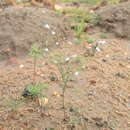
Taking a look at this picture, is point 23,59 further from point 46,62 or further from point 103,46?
point 103,46

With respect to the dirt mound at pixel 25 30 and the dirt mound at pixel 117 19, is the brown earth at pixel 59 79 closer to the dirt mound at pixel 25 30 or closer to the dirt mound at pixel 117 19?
the dirt mound at pixel 25 30

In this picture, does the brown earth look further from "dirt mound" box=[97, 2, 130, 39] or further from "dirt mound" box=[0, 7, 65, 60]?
"dirt mound" box=[97, 2, 130, 39]

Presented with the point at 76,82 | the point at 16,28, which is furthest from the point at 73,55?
the point at 16,28

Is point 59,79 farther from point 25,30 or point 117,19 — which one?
point 117,19

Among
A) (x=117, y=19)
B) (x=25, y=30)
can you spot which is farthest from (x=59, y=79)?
(x=117, y=19)

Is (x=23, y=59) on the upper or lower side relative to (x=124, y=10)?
lower

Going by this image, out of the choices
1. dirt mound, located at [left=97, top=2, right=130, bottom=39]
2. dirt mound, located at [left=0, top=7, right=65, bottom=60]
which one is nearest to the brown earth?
dirt mound, located at [left=0, top=7, right=65, bottom=60]
